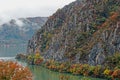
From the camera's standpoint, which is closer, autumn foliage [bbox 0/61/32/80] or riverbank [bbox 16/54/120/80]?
autumn foliage [bbox 0/61/32/80]

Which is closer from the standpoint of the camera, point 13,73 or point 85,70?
point 13,73

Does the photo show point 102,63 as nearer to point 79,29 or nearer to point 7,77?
point 79,29

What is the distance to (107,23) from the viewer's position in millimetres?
182250

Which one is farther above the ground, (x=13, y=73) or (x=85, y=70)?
(x=13, y=73)

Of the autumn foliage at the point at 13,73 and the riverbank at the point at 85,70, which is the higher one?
the autumn foliage at the point at 13,73

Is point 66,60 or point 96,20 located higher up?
point 96,20

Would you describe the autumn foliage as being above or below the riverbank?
above

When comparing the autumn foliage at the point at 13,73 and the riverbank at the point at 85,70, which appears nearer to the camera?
the autumn foliage at the point at 13,73

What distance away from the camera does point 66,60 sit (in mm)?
184000

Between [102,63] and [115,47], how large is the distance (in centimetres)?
901

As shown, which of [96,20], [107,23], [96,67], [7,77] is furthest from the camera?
[96,20]

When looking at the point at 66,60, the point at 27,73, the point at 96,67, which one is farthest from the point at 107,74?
the point at 27,73

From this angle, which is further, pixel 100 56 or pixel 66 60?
pixel 66 60

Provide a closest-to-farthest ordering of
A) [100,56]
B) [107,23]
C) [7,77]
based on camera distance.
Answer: [7,77] < [100,56] < [107,23]
